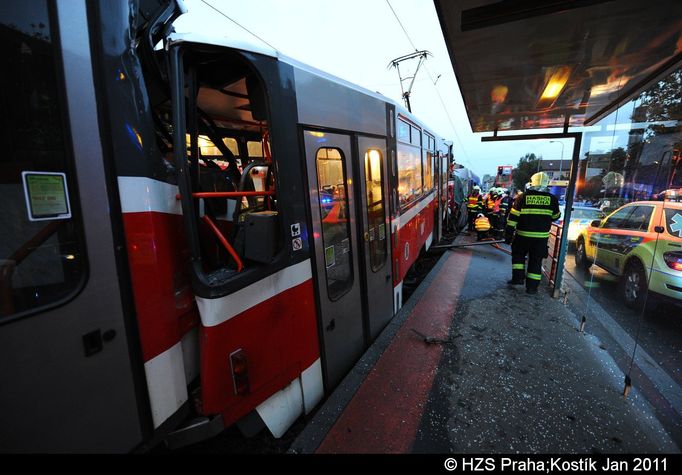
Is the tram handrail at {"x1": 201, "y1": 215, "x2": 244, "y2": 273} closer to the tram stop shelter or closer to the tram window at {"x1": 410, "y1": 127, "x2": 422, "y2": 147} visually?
the tram stop shelter

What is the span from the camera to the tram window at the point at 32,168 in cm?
110

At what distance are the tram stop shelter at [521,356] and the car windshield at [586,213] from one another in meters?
1.15

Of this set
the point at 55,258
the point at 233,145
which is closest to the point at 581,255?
the point at 233,145

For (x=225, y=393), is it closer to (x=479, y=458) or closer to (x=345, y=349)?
(x=345, y=349)

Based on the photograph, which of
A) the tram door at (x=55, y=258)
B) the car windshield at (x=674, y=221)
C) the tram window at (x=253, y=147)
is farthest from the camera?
the tram window at (x=253, y=147)

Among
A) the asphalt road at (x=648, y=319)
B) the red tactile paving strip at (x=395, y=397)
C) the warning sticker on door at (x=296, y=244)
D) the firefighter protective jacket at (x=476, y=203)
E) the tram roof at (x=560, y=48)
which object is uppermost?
the tram roof at (x=560, y=48)

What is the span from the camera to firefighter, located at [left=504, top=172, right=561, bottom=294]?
14.2ft

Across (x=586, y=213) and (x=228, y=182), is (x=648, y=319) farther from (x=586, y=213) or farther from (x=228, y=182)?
(x=228, y=182)

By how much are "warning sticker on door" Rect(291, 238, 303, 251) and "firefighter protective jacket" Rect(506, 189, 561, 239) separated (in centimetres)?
395

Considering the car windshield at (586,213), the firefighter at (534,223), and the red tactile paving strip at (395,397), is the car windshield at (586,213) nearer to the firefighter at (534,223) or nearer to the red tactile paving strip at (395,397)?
the firefighter at (534,223)

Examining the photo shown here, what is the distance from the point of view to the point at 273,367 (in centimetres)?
197

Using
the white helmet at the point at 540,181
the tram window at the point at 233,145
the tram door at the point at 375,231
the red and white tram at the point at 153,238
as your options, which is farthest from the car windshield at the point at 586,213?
the tram window at the point at 233,145

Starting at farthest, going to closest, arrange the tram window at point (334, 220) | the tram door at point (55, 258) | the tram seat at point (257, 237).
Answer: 1. the tram window at point (334, 220)
2. the tram seat at point (257, 237)
3. the tram door at point (55, 258)

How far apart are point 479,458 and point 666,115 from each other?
3673mm
